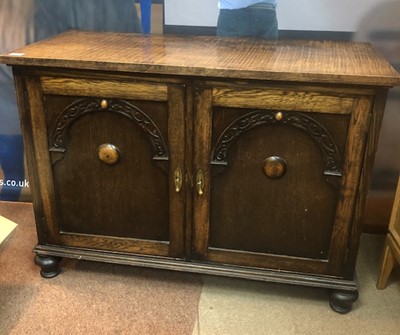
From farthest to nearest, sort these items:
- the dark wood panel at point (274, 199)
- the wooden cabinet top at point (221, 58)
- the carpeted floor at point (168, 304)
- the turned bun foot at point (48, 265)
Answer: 1. the turned bun foot at point (48, 265)
2. the carpeted floor at point (168, 304)
3. the dark wood panel at point (274, 199)
4. the wooden cabinet top at point (221, 58)

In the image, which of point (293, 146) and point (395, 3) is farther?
point (395, 3)

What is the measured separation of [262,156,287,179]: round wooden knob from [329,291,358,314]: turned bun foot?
0.41 meters

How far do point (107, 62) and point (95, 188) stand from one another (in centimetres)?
38

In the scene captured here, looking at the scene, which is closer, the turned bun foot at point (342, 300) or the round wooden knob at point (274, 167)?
the round wooden knob at point (274, 167)

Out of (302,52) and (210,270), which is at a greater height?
(302,52)

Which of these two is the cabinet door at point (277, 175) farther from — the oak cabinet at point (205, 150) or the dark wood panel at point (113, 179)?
the dark wood panel at point (113, 179)

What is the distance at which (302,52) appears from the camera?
1.37m

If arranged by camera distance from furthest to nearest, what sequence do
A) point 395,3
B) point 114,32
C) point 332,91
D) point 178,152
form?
point 114,32, point 395,3, point 178,152, point 332,91

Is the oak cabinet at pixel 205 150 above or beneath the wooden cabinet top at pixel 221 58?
beneath

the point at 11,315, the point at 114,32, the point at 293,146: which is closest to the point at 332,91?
the point at 293,146

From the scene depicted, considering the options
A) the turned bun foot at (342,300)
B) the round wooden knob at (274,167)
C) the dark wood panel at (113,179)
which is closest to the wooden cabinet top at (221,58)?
the dark wood panel at (113,179)

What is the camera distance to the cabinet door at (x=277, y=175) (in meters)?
1.22

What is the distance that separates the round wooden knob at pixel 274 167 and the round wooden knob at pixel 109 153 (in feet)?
1.30

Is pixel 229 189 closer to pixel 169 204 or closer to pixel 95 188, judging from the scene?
pixel 169 204
